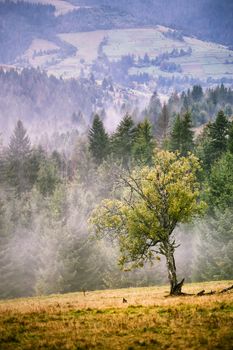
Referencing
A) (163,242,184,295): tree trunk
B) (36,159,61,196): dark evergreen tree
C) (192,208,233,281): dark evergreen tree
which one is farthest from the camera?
(36,159,61,196): dark evergreen tree

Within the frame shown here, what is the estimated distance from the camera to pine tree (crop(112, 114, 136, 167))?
10607cm

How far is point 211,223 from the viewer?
6650 centimetres

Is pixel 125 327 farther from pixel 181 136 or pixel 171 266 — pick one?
pixel 181 136

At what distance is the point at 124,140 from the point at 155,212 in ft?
266

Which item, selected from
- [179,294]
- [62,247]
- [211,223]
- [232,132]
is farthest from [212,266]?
[179,294]

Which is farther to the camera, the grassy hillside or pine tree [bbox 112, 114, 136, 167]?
pine tree [bbox 112, 114, 136, 167]

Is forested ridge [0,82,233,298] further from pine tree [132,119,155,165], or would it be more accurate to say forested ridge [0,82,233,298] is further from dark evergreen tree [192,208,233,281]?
pine tree [132,119,155,165]

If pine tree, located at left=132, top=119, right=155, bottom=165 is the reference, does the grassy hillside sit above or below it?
below

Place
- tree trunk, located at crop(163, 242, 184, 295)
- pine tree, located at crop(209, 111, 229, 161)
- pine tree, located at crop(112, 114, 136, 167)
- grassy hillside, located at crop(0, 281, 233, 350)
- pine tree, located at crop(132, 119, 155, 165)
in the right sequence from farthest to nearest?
pine tree, located at crop(112, 114, 136, 167)
pine tree, located at crop(132, 119, 155, 165)
pine tree, located at crop(209, 111, 229, 161)
tree trunk, located at crop(163, 242, 184, 295)
grassy hillside, located at crop(0, 281, 233, 350)

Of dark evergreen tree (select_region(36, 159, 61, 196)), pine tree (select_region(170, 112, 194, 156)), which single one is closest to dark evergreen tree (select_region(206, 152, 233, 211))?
pine tree (select_region(170, 112, 194, 156))

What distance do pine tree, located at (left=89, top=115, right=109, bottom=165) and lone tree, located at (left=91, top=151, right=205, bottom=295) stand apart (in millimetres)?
82243

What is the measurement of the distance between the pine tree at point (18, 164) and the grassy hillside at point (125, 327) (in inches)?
3527

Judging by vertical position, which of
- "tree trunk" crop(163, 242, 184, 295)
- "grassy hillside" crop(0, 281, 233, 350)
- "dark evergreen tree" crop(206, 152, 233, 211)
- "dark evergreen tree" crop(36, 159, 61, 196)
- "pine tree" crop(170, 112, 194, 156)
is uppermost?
"pine tree" crop(170, 112, 194, 156)

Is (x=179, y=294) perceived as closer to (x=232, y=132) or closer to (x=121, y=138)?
(x=232, y=132)
